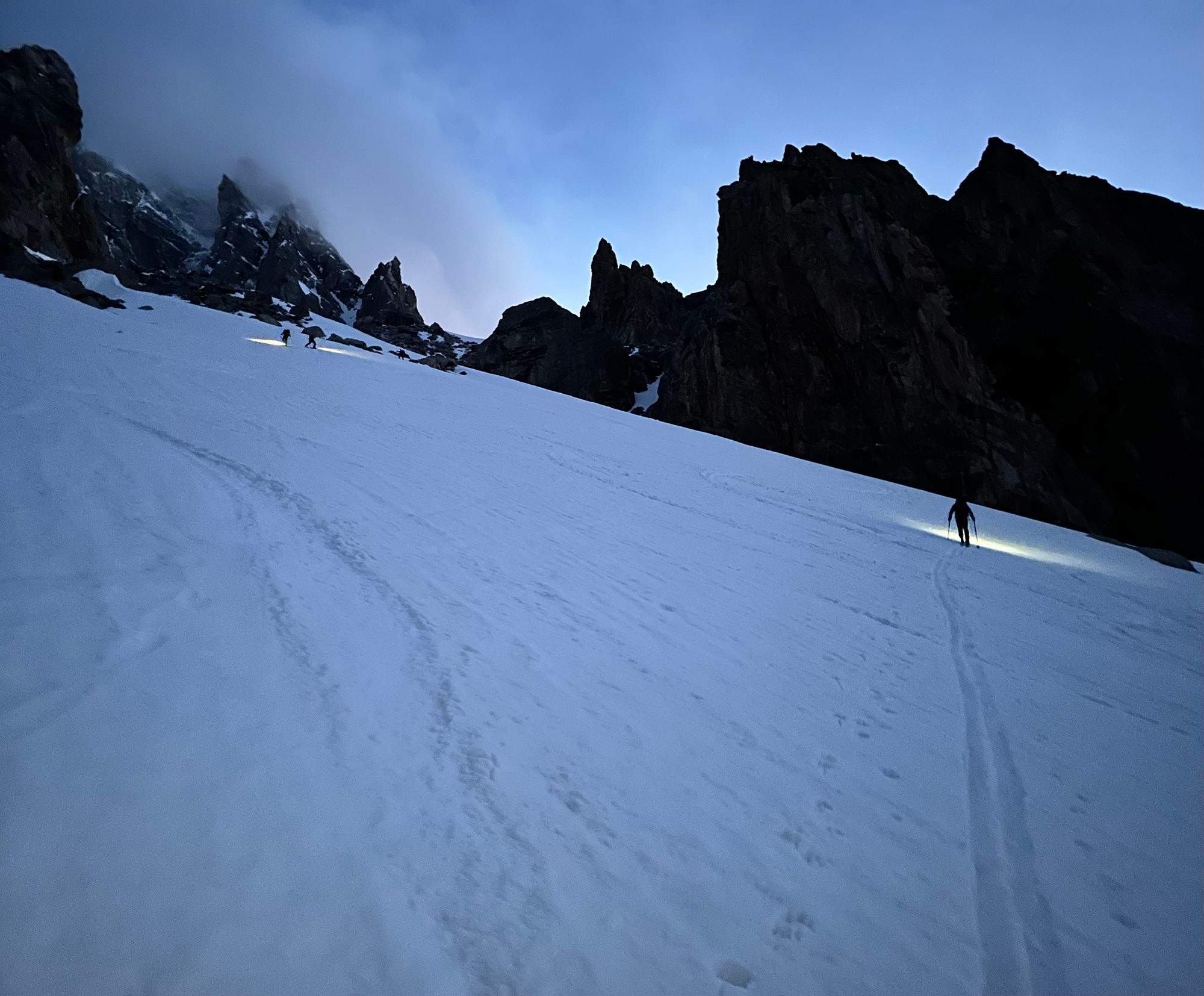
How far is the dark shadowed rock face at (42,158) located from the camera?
46.3 metres

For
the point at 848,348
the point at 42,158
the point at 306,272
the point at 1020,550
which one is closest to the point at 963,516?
the point at 1020,550

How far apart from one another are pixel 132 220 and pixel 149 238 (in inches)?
250

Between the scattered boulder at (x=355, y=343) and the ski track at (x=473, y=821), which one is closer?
the ski track at (x=473, y=821)

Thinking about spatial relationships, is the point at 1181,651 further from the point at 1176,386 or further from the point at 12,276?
the point at 12,276

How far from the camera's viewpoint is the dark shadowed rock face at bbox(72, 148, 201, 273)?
12600cm

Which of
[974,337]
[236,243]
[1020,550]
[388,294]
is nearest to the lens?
[1020,550]

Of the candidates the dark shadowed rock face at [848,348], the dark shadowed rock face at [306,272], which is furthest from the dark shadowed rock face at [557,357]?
the dark shadowed rock face at [306,272]

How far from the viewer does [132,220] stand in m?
132

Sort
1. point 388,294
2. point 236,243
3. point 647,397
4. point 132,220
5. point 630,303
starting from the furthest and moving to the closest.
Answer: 1. point 132,220
2. point 236,243
3. point 388,294
4. point 630,303
5. point 647,397

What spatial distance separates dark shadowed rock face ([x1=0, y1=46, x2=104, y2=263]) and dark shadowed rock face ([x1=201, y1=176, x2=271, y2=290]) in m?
65.6

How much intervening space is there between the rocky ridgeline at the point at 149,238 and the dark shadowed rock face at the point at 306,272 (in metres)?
0.31

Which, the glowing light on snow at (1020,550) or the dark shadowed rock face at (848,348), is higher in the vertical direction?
the dark shadowed rock face at (848,348)

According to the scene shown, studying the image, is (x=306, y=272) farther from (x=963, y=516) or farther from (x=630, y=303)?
(x=963, y=516)

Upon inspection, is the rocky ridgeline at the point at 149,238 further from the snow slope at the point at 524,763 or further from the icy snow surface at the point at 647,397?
the snow slope at the point at 524,763
